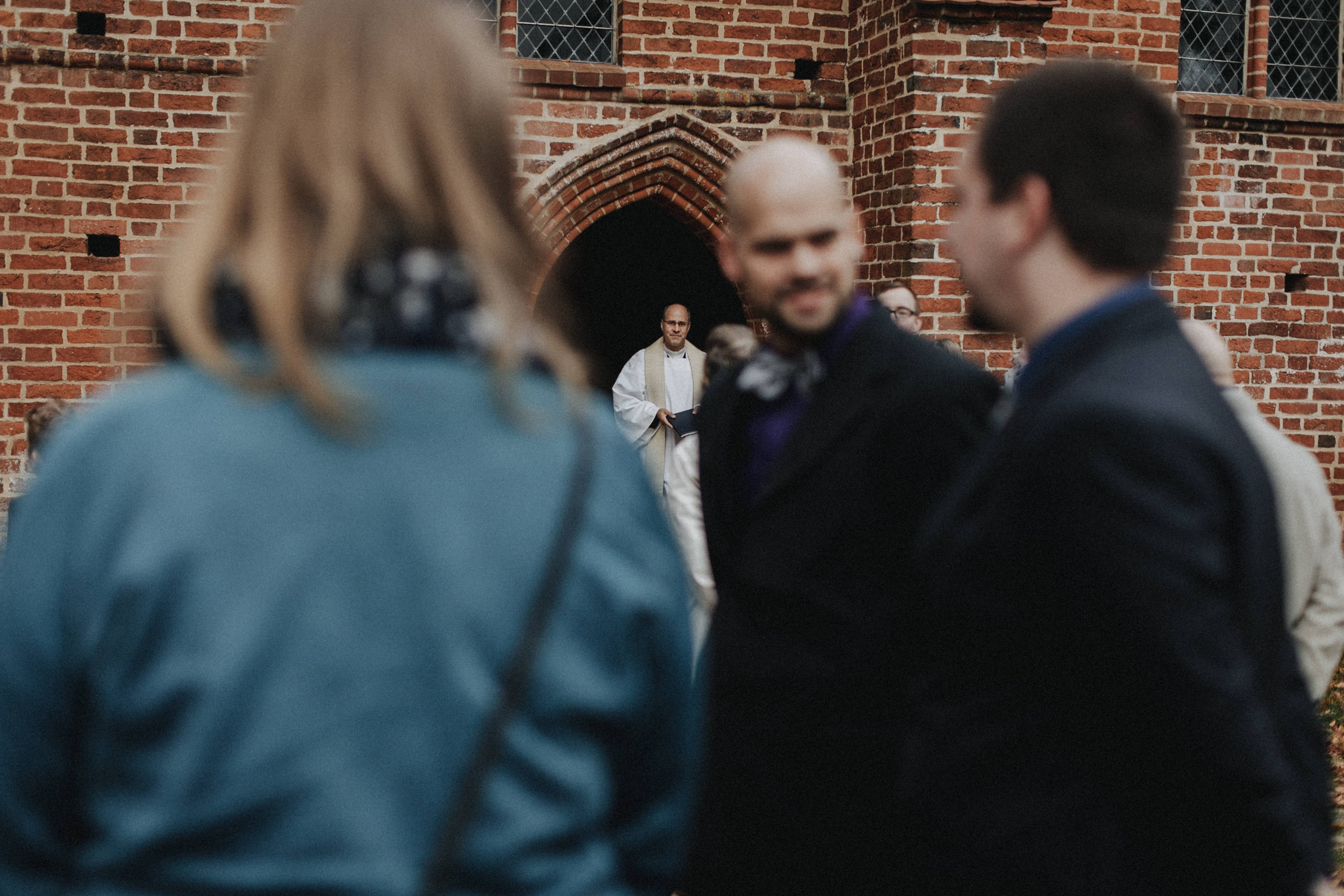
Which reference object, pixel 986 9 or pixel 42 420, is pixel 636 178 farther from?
pixel 42 420

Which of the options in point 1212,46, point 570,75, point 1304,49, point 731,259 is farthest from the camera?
point 1304,49

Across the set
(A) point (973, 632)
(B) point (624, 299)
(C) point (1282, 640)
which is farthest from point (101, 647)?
(B) point (624, 299)

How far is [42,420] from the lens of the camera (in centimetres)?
436

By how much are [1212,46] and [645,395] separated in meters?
4.56

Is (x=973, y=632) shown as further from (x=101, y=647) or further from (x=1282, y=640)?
(x=101, y=647)

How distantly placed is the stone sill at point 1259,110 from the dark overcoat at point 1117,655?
26.2ft

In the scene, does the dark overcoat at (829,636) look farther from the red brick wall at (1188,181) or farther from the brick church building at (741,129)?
the red brick wall at (1188,181)

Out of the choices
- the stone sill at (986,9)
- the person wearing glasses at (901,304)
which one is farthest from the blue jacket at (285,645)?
the stone sill at (986,9)

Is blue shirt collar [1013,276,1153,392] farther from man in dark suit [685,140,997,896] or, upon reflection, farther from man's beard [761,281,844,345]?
man's beard [761,281,844,345]

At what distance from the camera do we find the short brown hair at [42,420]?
14.2ft

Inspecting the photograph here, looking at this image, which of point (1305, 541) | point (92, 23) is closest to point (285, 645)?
point (1305, 541)

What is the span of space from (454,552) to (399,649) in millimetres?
80

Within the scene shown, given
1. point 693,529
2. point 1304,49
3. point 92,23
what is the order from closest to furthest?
point 693,529, point 92,23, point 1304,49

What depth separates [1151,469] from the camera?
134 cm
